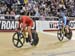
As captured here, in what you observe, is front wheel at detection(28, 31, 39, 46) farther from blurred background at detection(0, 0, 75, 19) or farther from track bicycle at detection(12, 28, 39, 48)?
blurred background at detection(0, 0, 75, 19)

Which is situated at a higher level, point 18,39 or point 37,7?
point 37,7

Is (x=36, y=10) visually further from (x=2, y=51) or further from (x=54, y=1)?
(x=2, y=51)

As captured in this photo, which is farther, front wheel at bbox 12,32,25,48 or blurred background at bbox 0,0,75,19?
blurred background at bbox 0,0,75,19

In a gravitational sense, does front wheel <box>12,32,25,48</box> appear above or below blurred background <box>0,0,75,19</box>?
below

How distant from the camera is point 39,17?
2088cm

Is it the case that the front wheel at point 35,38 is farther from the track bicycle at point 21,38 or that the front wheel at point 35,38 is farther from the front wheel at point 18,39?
the front wheel at point 18,39

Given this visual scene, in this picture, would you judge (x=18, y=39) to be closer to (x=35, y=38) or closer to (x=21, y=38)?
(x=21, y=38)

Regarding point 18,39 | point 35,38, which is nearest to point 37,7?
point 35,38

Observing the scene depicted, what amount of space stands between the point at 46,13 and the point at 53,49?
9.41 metres

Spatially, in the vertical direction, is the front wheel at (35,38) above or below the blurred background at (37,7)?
below

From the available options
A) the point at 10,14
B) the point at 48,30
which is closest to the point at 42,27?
the point at 48,30

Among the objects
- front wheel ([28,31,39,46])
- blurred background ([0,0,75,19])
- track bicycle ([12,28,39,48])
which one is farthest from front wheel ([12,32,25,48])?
blurred background ([0,0,75,19])

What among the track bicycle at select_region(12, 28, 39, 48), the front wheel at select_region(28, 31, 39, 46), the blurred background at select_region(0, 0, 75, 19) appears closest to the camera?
the track bicycle at select_region(12, 28, 39, 48)

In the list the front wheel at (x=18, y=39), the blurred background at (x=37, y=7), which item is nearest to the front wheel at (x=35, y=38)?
the front wheel at (x=18, y=39)
